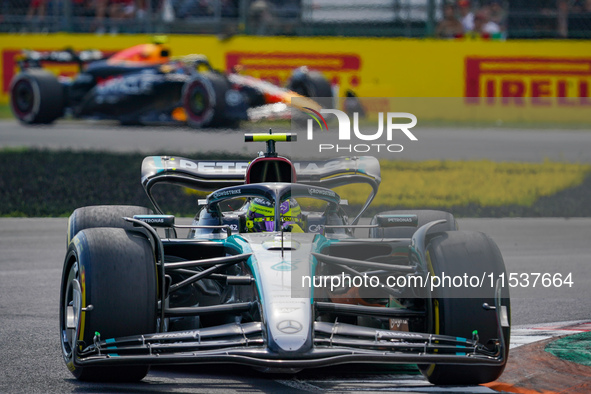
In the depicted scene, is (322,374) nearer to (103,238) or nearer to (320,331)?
(320,331)

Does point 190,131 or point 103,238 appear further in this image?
point 190,131

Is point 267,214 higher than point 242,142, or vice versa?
point 267,214

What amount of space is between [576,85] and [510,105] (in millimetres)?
1285

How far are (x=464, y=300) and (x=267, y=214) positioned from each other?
154 cm

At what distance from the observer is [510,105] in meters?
19.9

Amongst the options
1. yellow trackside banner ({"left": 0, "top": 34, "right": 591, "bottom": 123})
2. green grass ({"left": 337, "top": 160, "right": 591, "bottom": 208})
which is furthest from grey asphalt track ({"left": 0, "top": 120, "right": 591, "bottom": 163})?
yellow trackside banner ({"left": 0, "top": 34, "right": 591, "bottom": 123})

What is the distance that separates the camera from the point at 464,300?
4.75 meters

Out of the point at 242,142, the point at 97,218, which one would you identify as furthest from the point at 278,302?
the point at 242,142

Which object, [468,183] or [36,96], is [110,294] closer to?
[468,183]

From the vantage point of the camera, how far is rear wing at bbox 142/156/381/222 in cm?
719

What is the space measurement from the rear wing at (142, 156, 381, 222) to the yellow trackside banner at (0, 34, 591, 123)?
12.0 meters

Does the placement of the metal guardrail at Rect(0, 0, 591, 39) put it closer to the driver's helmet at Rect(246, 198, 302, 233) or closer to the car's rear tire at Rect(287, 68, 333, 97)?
the car's rear tire at Rect(287, 68, 333, 97)

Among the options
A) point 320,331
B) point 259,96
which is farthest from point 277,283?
point 259,96

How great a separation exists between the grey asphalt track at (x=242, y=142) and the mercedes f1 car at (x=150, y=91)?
0.85 ft
